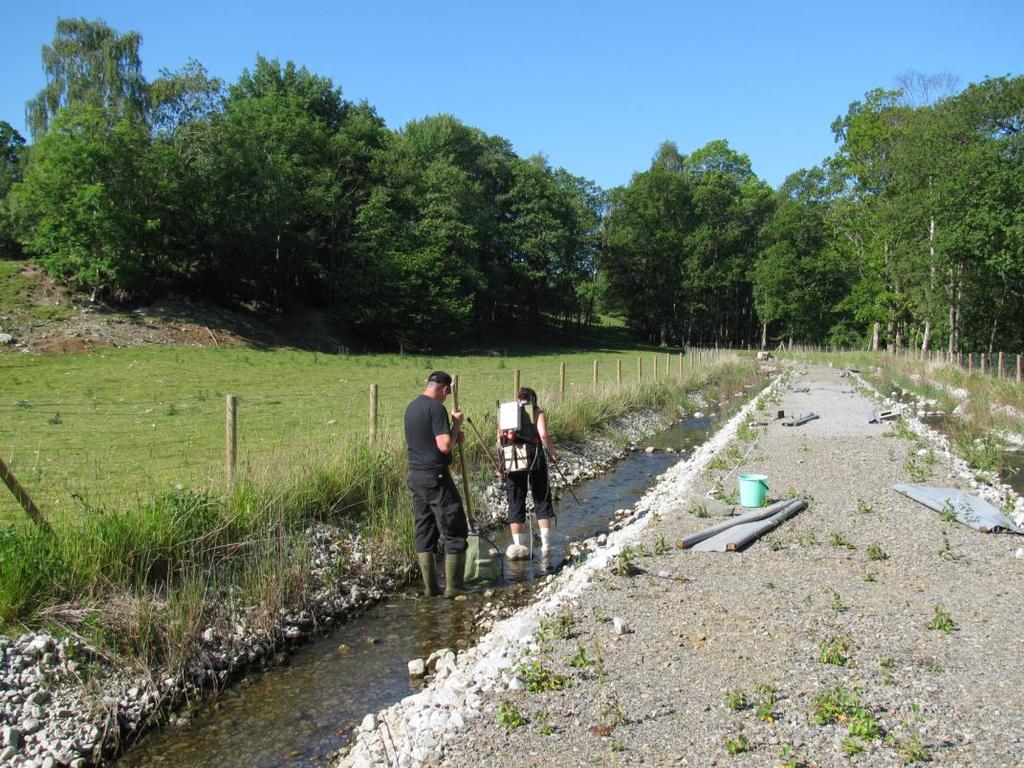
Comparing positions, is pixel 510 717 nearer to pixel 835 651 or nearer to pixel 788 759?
pixel 788 759

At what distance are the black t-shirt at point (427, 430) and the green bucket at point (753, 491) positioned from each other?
4.83m

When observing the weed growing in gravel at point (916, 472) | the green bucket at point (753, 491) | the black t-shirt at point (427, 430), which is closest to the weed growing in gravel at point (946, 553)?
the green bucket at point (753, 491)

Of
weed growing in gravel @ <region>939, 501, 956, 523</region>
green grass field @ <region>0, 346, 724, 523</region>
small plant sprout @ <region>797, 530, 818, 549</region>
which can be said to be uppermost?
green grass field @ <region>0, 346, 724, 523</region>

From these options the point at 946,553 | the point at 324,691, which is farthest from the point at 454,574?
the point at 946,553

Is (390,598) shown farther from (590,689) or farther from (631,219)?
(631,219)

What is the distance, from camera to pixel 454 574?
28.0ft

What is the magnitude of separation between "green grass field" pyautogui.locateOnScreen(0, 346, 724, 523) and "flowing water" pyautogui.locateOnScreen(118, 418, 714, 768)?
214 centimetres

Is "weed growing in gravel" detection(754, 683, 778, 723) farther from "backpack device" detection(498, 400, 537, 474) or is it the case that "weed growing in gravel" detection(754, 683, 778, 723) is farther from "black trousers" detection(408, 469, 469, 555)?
"backpack device" detection(498, 400, 537, 474)

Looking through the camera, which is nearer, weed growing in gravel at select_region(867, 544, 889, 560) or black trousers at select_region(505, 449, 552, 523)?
weed growing in gravel at select_region(867, 544, 889, 560)

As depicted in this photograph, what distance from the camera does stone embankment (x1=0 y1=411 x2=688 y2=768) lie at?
5395 millimetres

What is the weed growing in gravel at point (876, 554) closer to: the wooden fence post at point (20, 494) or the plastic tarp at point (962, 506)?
the plastic tarp at point (962, 506)

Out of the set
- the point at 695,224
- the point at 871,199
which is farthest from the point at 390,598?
the point at 695,224

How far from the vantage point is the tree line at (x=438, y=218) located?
37.2 metres

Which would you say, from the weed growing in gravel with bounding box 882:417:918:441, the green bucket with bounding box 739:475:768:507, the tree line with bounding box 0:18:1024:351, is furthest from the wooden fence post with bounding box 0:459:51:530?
the tree line with bounding box 0:18:1024:351
